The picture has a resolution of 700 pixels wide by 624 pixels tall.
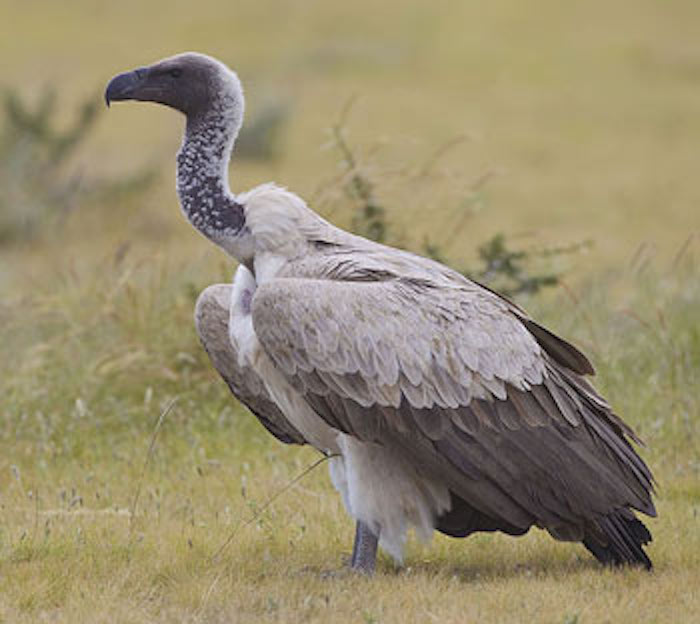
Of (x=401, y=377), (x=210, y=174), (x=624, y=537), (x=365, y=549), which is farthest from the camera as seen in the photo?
(x=210, y=174)

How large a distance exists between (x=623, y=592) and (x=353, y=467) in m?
1.15

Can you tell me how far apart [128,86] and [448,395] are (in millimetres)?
1900

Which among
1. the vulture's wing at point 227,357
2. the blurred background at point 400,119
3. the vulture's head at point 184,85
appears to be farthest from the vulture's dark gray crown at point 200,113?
the blurred background at point 400,119

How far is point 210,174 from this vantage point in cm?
608

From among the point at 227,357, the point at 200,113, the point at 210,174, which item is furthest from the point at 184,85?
the point at 227,357

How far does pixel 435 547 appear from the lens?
21.3 feet

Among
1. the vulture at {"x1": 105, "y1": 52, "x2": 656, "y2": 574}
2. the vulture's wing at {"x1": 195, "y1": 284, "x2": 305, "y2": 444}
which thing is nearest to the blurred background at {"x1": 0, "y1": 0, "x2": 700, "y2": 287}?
the vulture's wing at {"x1": 195, "y1": 284, "x2": 305, "y2": 444}

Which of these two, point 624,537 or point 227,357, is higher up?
point 227,357

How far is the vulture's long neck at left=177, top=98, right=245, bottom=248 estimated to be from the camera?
6004 mm

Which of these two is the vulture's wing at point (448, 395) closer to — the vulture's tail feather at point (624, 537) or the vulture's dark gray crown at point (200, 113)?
the vulture's tail feather at point (624, 537)

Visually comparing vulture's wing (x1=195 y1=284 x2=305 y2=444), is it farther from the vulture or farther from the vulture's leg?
the vulture's leg

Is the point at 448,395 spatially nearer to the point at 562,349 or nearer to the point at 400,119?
the point at 562,349

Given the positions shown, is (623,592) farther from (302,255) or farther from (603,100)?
(603,100)

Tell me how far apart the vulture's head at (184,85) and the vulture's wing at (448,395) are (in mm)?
1034
